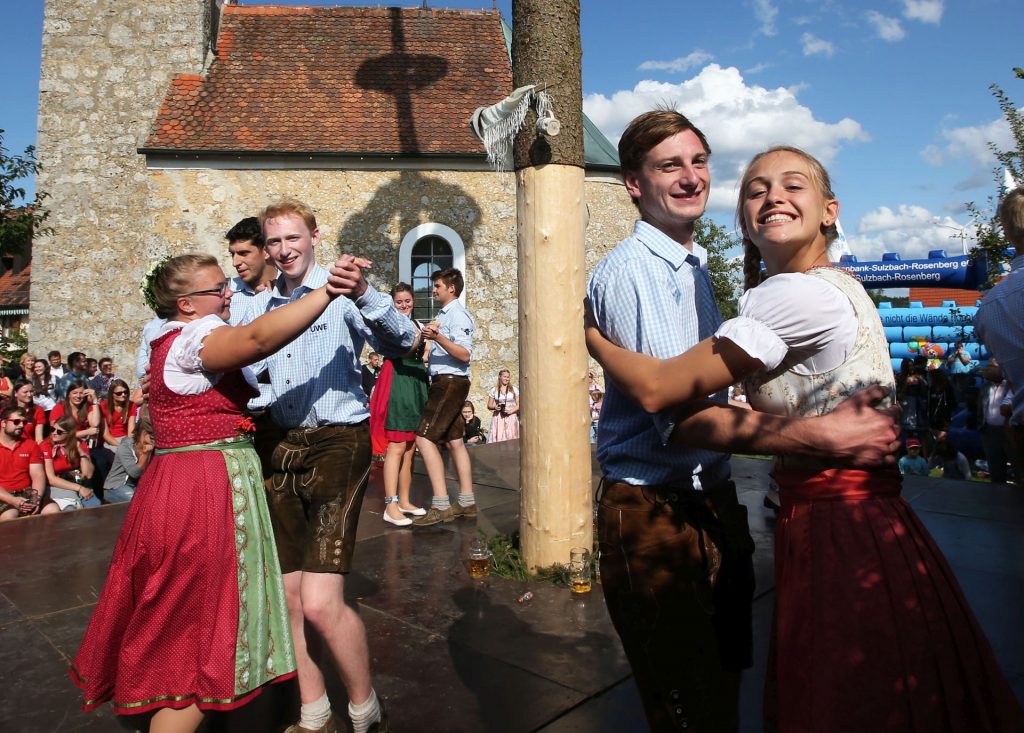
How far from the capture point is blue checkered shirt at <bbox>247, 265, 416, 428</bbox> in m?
2.83

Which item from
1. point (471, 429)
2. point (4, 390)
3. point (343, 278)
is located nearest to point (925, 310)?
point (471, 429)

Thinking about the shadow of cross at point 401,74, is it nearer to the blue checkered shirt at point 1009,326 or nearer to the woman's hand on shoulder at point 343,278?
the blue checkered shirt at point 1009,326

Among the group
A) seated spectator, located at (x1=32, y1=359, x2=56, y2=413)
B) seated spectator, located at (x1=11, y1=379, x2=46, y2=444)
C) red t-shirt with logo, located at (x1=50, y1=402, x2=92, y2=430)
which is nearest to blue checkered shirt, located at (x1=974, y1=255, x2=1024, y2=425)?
seated spectator, located at (x1=11, y1=379, x2=46, y2=444)

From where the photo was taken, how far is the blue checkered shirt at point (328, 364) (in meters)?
2.83

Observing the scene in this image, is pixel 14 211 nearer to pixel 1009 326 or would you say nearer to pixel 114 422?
pixel 114 422

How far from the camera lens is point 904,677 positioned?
53.1 inches

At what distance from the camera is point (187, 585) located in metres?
2.24

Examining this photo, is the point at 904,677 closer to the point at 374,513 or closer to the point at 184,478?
the point at 184,478

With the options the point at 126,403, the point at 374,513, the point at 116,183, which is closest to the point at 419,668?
the point at 374,513

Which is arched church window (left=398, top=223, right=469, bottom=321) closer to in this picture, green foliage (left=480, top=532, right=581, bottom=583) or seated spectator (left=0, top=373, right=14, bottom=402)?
seated spectator (left=0, top=373, right=14, bottom=402)


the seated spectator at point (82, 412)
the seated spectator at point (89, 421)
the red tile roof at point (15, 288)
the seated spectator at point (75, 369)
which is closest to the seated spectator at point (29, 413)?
the seated spectator at point (89, 421)

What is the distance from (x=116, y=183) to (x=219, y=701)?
52.4 feet

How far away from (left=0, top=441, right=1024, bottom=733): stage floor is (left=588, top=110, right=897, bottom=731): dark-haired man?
1176mm

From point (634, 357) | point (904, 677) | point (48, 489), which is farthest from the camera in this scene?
point (48, 489)
